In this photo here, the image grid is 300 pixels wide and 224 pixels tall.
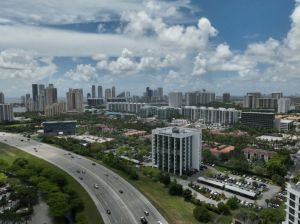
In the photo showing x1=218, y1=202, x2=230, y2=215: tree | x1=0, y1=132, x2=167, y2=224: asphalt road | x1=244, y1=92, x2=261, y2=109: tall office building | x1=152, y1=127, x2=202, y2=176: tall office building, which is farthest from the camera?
x1=244, y1=92, x2=261, y2=109: tall office building

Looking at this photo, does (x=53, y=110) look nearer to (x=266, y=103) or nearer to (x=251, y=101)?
(x=251, y=101)

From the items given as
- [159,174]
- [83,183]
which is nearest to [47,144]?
[83,183]

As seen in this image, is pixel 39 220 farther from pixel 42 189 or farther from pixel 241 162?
pixel 241 162

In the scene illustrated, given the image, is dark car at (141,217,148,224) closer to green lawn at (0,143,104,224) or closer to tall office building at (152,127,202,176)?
green lawn at (0,143,104,224)

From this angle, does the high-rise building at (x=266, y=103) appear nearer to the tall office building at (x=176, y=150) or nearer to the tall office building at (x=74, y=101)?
the tall office building at (x=74, y=101)

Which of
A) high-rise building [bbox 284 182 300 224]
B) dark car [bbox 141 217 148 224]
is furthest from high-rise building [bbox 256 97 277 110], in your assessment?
dark car [bbox 141 217 148 224]

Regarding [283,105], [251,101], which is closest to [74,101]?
[251,101]

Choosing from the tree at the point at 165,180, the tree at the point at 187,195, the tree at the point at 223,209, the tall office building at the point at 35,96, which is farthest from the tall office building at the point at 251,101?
the tree at the point at 223,209
